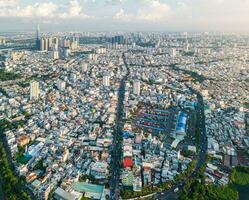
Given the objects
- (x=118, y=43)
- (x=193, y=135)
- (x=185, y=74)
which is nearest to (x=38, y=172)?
(x=193, y=135)

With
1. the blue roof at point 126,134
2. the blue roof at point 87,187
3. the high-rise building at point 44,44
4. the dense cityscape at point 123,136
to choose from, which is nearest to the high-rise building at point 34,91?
the dense cityscape at point 123,136

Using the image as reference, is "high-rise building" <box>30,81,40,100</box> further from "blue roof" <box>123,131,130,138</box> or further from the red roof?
the red roof

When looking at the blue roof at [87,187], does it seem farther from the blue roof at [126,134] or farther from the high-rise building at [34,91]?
the high-rise building at [34,91]

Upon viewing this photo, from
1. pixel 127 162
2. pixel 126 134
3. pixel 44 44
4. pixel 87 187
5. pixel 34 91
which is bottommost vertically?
pixel 87 187

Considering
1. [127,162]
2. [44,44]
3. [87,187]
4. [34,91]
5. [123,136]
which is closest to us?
[87,187]

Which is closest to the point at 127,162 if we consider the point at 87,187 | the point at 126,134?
the point at 87,187

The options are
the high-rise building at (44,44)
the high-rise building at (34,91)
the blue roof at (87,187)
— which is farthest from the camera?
the high-rise building at (44,44)

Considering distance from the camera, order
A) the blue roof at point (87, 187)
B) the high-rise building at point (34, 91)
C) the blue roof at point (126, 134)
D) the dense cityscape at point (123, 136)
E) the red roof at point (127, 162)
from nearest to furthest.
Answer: the blue roof at point (87, 187), the dense cityscape at point (123, 136), the red roof at point (127, 162), the blue roof at point (126, 134), the high-rise building at point (34, 91)

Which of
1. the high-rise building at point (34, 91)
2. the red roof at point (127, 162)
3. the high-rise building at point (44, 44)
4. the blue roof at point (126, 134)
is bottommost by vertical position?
the red roof at point (127, 162)

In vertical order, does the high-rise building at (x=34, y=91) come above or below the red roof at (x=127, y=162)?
above

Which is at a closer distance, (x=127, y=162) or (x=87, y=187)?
(x=87, y=187)

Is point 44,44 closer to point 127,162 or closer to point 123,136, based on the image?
point 123,136

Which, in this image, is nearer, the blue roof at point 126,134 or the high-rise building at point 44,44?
the blue roof at point 126,134
